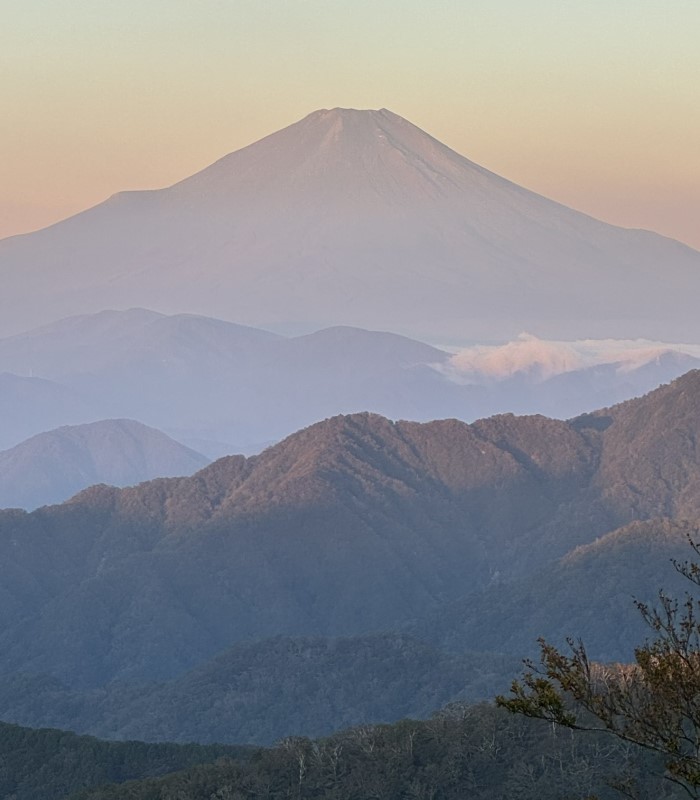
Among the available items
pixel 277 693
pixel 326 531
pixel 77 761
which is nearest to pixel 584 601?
pixel 277 693

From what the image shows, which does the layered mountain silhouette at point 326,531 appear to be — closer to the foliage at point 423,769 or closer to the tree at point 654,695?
the foliage at point 423,769

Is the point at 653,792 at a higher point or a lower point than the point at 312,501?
lower

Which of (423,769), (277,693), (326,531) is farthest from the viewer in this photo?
(326,531)

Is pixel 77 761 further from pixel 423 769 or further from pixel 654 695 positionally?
pixel 654 695

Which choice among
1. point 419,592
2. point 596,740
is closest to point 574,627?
point 419,592

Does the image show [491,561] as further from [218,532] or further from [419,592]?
[218,532]

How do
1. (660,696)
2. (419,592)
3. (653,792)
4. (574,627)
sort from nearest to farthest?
1. (660,696)
2. (653,792)
3. (574,627)
4. (419,592)

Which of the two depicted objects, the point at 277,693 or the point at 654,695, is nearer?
the point at 654,695

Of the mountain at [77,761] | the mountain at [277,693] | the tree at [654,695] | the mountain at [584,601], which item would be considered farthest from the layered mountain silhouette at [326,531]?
the tree at [654,695]
